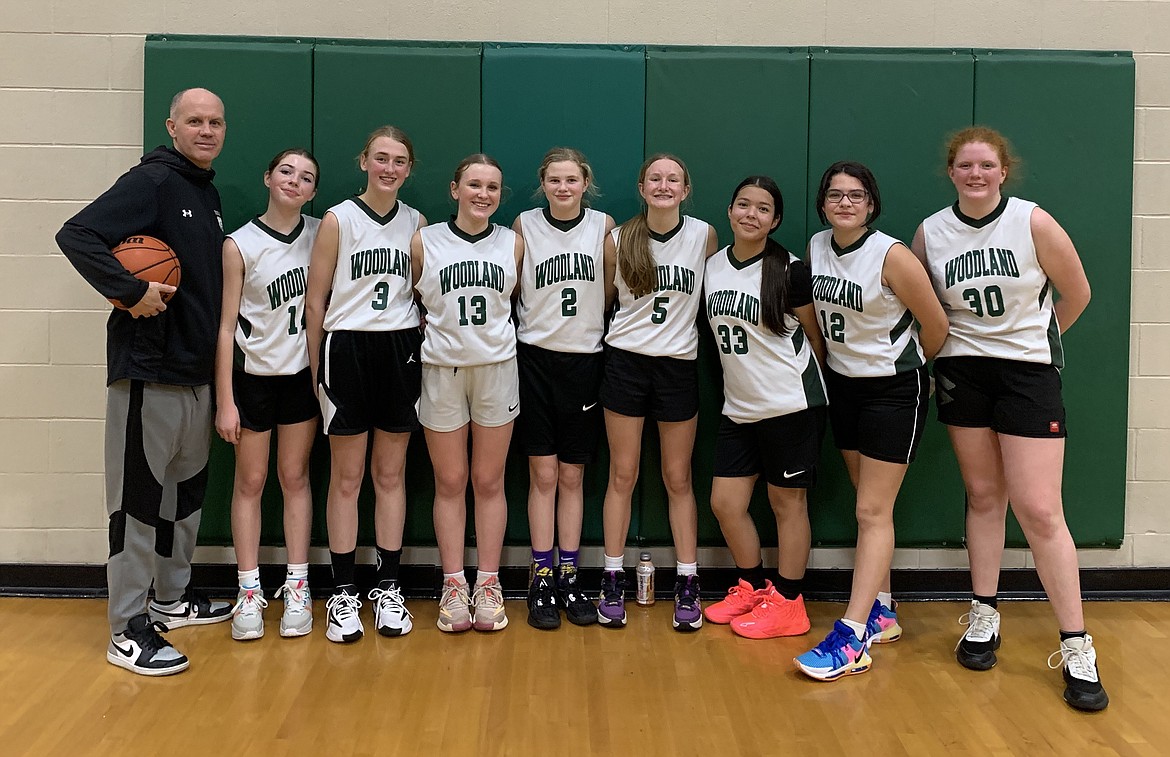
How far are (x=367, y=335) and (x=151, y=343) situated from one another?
0.66m

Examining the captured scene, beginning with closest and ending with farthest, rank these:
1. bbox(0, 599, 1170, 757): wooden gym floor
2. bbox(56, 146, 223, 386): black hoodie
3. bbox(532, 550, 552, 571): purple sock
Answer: bbox(0, 599, 1170, 757): wooden gym floor → bbox(56, 146, 223, 386): black hoodie → bbox(532, 550, 552, 571): purple sock

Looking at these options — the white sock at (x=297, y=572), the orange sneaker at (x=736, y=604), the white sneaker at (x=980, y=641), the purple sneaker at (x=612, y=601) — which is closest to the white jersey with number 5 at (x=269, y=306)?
the white sock at (x=297, y=572)

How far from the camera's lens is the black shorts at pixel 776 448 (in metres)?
3.07

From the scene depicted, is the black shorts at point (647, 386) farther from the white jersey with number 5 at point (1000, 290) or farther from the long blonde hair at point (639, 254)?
the white jersey with number 5 at point (1000, 290)

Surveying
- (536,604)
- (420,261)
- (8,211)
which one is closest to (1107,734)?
(536,604)

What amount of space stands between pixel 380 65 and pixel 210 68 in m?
0.62

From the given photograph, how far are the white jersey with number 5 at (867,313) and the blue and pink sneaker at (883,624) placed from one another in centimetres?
83

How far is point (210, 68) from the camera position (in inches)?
130

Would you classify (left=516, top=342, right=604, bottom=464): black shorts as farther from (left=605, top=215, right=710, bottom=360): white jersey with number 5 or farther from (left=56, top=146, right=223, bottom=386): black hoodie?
(left=56, top=146, right=223, bottom=386): black hoodie

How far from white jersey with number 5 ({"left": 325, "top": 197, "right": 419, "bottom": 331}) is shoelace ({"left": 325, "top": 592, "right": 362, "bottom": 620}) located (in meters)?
0.92

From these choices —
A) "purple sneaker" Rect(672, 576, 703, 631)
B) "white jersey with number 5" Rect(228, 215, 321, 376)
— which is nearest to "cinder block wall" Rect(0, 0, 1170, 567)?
"white jersey with number 5" Rect(228, 215, 321, 376)

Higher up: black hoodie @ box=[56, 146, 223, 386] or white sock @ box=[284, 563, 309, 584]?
black hoodie @ box=[56, 146, 223, 386]

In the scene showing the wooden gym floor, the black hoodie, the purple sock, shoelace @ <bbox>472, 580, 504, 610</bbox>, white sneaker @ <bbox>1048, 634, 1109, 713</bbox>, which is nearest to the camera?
→ the wooden gym floor

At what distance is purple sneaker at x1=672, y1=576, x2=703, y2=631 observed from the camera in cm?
310
